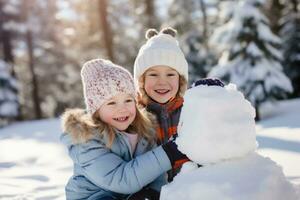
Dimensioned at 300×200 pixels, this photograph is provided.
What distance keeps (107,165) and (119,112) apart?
459mm

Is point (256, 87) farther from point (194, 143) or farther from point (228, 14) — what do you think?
point (194, 143)

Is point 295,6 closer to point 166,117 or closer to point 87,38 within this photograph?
point 87,38

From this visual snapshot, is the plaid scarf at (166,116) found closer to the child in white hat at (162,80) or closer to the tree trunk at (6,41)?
the child in white hat at (162,80)

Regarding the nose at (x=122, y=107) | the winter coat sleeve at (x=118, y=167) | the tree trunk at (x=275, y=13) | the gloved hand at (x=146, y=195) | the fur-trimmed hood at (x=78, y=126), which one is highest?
the tree trunk at (x=275, y=13)

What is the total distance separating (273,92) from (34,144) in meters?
6.04

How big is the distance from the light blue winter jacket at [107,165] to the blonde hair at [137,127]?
4 cm

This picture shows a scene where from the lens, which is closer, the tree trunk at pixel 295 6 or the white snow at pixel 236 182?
the white snow at pixel 236 182

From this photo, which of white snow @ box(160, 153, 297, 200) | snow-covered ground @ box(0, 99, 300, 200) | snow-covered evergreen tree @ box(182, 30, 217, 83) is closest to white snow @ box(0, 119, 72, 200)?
snow-covered ground @ box(0, 99, 300, 200)

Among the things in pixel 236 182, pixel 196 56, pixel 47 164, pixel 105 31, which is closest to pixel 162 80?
pixel 236 182

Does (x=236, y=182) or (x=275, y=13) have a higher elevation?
(x=275, y=13)

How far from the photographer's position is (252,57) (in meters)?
11.9

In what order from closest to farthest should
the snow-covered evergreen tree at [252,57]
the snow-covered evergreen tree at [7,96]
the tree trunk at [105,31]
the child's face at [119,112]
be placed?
the child's face at [119,112]
the snow-covered evergreen tree at [252,57]
the tree trunk at [105,31]
the snow-covered evergreen tree at [7,96]

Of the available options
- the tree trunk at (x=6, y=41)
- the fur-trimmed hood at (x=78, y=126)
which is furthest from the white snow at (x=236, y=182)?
the tree trunk at (x=6, y=41)

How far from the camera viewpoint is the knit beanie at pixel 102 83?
343 cm
